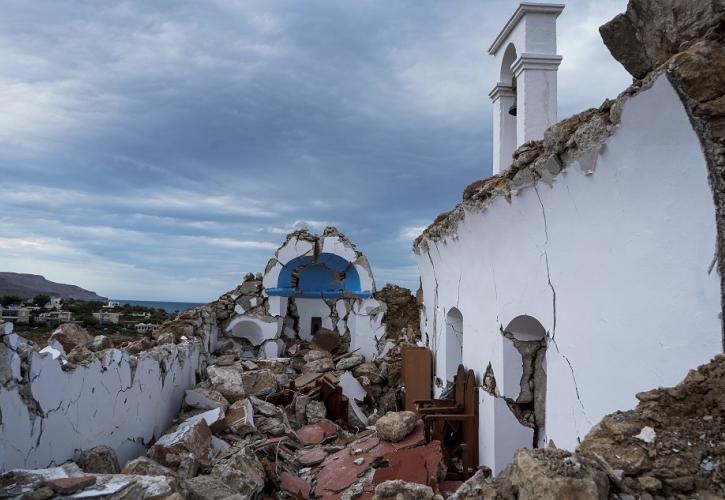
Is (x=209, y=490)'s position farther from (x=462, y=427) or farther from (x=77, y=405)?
(x=462, y=427)

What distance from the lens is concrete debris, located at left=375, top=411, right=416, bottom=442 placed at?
21.8ft

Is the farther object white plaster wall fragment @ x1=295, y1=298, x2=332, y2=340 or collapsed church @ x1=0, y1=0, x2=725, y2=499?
white plaster wall fragment @ x1=295, y1=298, x2=332, y2=340

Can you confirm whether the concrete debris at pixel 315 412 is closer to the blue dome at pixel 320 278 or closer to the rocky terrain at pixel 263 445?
the rocky terrain at pixel 263 445

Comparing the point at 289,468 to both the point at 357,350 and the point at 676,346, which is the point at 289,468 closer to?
the point at 676,346

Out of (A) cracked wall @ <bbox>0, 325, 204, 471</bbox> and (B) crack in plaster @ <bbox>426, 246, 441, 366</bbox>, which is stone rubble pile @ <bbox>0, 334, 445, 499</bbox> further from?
(B) crack in plaster @ <bbox>426, 246, 441, 366</bbox>

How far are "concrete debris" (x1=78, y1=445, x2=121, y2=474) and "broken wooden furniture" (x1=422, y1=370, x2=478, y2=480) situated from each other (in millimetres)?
3357

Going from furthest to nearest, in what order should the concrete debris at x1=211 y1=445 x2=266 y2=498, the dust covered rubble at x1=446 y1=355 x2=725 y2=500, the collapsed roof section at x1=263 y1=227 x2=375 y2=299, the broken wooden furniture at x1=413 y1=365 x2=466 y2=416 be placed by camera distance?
the collapsed roof section at x1=263 y1=227 x2=375 y2=299 < the broken wooden furniture at x1=413 y1=365 x2=466 y2=416 < the concrete debris at x1=211 y1=445 x2=266 y2=498 < the dust covered rubble at x1=446 y1=355 x2=725 y2=500

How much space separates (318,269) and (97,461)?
1032 cm

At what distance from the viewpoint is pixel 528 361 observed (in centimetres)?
553

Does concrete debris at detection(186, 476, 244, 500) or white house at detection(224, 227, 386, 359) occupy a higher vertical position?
Answer: white house at detection(224, 227, 386, 359)

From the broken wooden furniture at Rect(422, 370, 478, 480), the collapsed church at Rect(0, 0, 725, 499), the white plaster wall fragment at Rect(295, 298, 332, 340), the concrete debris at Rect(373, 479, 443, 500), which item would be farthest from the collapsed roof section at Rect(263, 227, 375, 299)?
the concrete debris at Rect(373, 479, 443, 500)

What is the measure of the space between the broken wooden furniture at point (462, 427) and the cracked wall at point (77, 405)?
3287 millimetres

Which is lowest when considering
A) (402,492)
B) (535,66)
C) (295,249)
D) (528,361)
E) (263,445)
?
(263,445)

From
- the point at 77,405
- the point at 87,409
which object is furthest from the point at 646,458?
the point at 87,409
